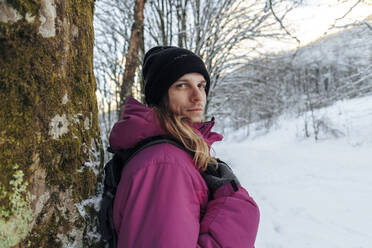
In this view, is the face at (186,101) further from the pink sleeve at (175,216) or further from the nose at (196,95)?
the pink sleeve at (175,216)

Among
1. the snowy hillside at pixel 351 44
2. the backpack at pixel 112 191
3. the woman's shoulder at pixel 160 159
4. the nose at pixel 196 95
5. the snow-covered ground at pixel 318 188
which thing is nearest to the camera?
the woman's shoulder at pixel 160 159

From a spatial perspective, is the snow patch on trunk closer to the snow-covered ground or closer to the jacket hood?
the jacket hood

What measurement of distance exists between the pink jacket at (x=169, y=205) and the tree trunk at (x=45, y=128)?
0.19 m

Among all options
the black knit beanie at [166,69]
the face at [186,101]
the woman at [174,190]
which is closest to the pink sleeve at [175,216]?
the woman at [174,190]

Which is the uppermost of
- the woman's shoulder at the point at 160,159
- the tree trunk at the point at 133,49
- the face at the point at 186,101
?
the tree trunk at the point at 133,49

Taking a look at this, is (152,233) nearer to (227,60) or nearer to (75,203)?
(75,203)

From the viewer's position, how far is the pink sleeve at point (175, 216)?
2.19 feet

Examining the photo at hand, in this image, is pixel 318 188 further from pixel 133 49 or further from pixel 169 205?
pixel 133 49

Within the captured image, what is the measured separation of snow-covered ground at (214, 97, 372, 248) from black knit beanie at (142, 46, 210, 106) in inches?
83.0

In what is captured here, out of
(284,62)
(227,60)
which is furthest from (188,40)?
(284,62)

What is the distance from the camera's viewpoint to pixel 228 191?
35.1 inches

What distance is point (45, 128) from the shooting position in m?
0.76

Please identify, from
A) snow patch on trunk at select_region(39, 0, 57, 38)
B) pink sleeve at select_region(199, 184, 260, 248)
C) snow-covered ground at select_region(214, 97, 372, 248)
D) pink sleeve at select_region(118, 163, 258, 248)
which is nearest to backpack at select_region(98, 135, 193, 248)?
pink sleeve at select_region(118, 163, 258, 248)

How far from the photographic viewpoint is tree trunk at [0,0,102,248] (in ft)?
2.12
